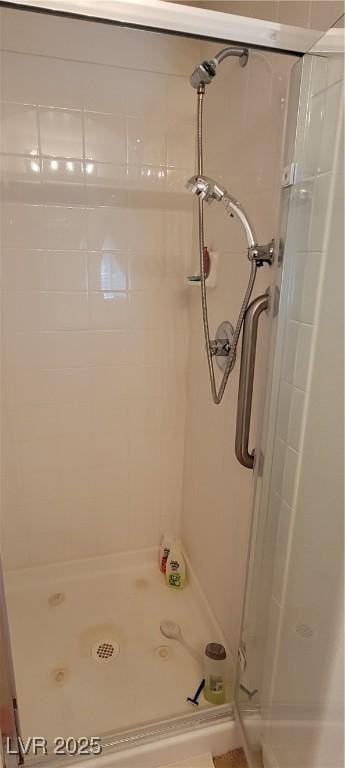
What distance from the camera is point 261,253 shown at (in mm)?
945

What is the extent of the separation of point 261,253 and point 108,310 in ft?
2.45

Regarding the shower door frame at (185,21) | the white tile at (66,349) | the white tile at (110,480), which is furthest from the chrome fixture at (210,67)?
the white tile at (110,480)

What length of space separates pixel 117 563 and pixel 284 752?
987 millimetres

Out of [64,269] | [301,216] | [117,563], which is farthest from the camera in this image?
[117,563]

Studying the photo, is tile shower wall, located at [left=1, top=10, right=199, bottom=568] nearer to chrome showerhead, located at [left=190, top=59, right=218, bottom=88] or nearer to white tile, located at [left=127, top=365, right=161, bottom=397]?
white tile, located at [left=127, top=365, right=161, bottom=397]

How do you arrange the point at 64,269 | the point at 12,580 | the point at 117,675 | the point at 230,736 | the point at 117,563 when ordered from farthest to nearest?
the point at 117,563, the point at 12,580, the point at 64,269, the point at 117,675, the point at 230,736

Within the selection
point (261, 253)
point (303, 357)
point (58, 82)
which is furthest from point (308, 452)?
point (58, 82)

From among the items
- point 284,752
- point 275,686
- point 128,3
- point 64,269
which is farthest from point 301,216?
point 284,752

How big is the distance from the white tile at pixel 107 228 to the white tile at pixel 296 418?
37.1 inches

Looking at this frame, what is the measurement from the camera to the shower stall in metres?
0.78

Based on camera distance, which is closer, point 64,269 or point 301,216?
point 301,216

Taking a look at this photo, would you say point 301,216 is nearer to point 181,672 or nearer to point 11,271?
point 11,271

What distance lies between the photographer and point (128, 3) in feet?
2.22

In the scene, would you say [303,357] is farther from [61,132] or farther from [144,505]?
[144,505]
